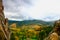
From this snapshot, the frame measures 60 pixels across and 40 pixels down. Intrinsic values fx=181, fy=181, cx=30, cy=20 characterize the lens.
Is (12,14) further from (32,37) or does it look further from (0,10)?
(0,10)

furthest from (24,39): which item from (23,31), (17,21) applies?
(17,21)

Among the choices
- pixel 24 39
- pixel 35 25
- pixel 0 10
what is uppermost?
pixel 0 10

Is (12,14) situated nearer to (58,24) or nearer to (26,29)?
(26,29)

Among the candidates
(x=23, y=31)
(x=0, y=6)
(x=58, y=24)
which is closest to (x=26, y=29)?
(x=23, y=31)

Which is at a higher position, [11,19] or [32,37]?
[11,19]

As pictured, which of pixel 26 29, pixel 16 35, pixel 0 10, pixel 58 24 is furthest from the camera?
pixel 26 29

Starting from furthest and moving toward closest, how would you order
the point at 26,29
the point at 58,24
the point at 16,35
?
1. the point at 26,29
2. the point at 16,35
3. the point at 58,24

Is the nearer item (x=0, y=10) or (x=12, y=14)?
(x=0, y=10)

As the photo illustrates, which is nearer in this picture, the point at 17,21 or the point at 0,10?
the point at 0,10

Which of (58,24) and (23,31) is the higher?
(58,24)
